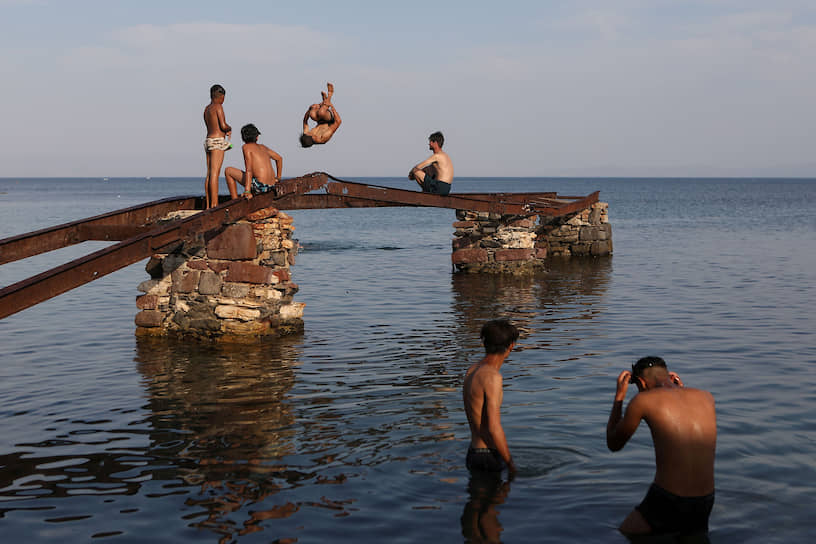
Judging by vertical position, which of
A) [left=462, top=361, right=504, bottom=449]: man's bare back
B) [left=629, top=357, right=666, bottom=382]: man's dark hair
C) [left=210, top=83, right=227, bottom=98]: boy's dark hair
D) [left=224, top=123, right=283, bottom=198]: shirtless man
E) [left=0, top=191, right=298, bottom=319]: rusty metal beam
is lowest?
[left=462, top=361, right=504, bottom=449]: man's bare back

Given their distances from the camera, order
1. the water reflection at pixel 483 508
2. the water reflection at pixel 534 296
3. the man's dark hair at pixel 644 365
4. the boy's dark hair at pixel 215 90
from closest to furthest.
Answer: the man's dark hair at pixel 644 365 → the water reflection at pixel 483 508 → the boy's dark hair at pixel 215 90 → the water reflection at pixel 534 296

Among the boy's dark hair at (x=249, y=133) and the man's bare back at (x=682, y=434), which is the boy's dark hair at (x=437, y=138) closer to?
the boy's dark hair at (x=249, y=133)

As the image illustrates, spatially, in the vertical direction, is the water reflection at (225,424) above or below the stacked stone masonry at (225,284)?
below

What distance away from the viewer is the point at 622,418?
17.6 feet

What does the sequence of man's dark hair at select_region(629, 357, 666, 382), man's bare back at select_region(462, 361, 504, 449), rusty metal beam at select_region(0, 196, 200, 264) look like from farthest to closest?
rusty metal beam at select_region(0, 196, 200, 264) → man's bare back at select_region(462, 361, 504, 449) → man's dark hair at select_region(629, 357, 666, 382)

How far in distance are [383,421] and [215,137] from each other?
5863 millimetres

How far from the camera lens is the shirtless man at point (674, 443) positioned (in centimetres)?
506

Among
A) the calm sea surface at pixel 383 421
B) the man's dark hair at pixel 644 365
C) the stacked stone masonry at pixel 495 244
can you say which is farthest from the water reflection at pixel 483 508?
the stacked stone masonry at pixel 495 244

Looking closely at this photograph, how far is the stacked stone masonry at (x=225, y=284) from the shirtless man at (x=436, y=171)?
475 centimetres

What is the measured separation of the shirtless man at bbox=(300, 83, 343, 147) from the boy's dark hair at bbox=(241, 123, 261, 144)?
2.42 ft

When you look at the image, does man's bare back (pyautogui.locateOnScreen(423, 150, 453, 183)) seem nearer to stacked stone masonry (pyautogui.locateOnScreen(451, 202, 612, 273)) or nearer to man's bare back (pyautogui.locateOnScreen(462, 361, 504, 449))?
stacked stone masonry (pyautogui.locateOnScreen(451, 202, 612, 273))

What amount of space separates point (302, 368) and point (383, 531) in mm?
5604

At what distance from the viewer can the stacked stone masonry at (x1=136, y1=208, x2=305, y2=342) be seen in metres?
12.5

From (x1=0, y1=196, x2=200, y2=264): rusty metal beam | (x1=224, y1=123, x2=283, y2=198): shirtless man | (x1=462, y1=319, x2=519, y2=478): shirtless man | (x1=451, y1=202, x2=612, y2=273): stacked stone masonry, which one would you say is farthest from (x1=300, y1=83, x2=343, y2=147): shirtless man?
(x1=451, y1=202, x2=612, y2=273): stacked stone masonry
